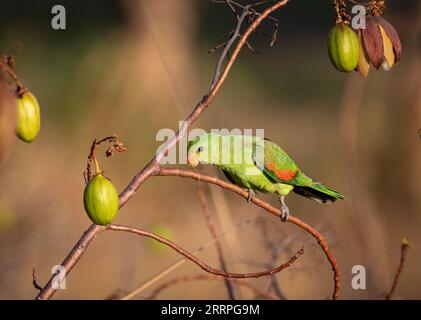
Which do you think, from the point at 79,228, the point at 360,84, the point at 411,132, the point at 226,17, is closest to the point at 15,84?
the point at 360,84

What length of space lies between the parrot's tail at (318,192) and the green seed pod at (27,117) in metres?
1.30

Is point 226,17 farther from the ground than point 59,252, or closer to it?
farther from the ground

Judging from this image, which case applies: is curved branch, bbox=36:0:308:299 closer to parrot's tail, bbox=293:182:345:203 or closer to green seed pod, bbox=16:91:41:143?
green seed pod, bbox=16:91:41:143

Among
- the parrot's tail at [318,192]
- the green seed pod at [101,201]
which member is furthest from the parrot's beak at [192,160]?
the green seed pod at [101,201]

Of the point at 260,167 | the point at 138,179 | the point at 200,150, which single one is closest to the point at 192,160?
the point at 200,150

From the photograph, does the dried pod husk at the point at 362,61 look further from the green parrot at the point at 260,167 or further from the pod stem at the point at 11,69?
the pod stem at the point at 11,69

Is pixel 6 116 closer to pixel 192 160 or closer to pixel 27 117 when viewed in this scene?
pixel 27 117

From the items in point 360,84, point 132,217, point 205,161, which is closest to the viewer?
point 205,161

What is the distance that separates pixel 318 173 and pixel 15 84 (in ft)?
21.2

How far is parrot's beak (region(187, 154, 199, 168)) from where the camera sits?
233 centimetres

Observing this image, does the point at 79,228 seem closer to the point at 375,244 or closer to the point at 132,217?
the point at 132,217

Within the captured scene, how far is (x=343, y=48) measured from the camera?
1743 mm

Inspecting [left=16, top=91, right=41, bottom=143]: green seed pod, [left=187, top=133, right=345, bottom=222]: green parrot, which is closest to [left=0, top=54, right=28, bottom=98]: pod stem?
[left=16, top=91, right=41, bottom=143]: green seed pod

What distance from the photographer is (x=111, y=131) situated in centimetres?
539
